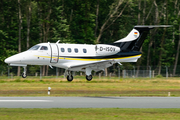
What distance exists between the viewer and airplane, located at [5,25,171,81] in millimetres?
31047

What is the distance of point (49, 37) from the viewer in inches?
2238

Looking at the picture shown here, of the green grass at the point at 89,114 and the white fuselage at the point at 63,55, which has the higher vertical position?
the white fuselage at the point at 63,55

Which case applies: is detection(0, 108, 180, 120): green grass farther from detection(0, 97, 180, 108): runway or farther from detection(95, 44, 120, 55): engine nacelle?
detection(95, 44, 120, 55): engine nacelle

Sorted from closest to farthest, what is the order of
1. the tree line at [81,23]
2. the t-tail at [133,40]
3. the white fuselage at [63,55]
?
the white fuselage at [63,55] < the t-tail at [133,40] < the tree line at [81,23]

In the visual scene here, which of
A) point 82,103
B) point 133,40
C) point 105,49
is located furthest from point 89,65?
point 82,103

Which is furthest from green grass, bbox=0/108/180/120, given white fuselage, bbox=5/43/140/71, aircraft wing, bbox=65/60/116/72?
aircraft wing, bbox=65/60/116/72

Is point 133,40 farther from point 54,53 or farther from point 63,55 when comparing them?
point 54,53

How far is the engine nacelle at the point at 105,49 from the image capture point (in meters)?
34.2

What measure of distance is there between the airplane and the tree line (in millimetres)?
19093

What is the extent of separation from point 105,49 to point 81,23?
27513 millimetres

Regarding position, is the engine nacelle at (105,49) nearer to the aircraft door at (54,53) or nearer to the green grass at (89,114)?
the aircraft door at (54,53)

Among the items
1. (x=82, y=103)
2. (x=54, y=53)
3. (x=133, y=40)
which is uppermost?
(x=133, y=40)

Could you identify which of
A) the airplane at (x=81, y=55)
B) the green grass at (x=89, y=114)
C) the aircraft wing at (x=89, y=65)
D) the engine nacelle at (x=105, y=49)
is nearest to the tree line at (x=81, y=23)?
the airplane at (x=81, y=55)

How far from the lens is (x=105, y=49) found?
113 feet
